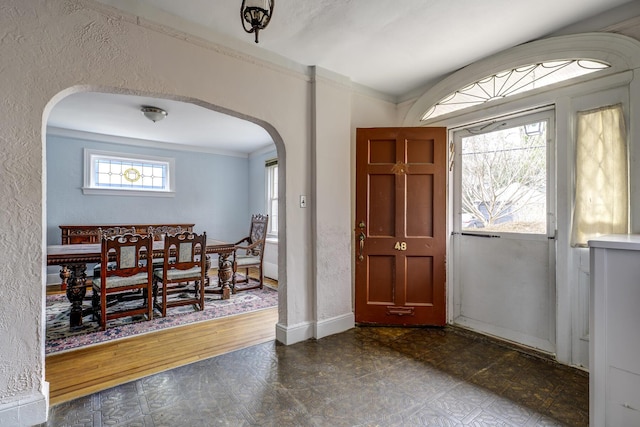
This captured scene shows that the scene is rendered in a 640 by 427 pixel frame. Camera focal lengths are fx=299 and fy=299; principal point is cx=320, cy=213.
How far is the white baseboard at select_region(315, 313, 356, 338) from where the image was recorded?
2879 mm

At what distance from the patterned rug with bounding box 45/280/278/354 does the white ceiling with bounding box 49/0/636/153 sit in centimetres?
282

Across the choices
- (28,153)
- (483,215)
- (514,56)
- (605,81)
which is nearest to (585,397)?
(483,215)

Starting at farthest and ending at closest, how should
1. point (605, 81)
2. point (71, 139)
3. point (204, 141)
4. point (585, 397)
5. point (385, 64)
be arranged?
point (204, 141)
point (71, 139)
point (385, 64)
point (605, 81)
point (585, 397)

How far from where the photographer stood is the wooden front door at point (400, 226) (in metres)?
3.07

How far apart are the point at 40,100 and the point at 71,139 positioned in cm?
433

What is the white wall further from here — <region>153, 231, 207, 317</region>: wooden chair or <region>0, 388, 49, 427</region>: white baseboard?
<region>153, 231, 207, 317</region>: wooden chair

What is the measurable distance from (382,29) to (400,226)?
178cm

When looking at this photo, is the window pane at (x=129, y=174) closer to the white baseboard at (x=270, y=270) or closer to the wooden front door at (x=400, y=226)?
the white baseboard at (x=270, y=270)

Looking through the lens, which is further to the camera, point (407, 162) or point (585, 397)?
point (407, 162)

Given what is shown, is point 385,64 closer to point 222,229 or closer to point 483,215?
point 483,215

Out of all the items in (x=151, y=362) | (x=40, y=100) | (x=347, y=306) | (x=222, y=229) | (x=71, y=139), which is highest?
(x=71, y=139)

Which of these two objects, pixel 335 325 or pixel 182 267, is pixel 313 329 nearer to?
pixel 335 325

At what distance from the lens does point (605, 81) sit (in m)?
2.12

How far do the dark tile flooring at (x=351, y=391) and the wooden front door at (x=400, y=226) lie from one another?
51cm
